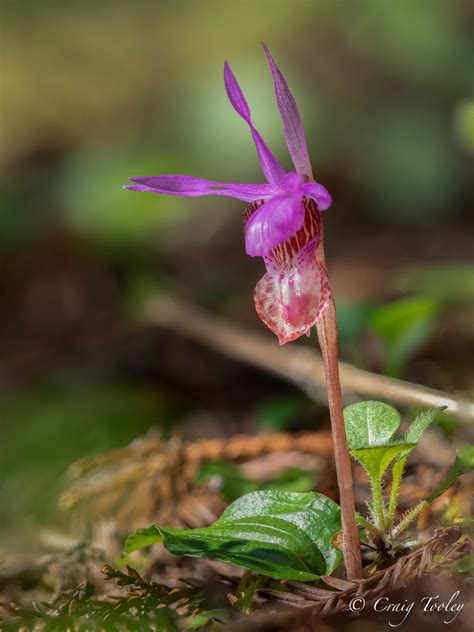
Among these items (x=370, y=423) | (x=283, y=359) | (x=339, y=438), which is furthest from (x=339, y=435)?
(x=283, y=359)

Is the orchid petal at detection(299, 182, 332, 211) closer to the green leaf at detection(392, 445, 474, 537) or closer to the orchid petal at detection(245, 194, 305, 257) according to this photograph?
the orchid petal at detection(245, 194, 305, 257)

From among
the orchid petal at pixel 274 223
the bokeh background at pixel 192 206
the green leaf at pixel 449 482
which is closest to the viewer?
the orchid petal at pixel 274 223

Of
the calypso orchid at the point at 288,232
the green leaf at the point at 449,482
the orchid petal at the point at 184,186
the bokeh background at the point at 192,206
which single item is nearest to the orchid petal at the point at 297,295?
the calypso orchid at the point at 288,232

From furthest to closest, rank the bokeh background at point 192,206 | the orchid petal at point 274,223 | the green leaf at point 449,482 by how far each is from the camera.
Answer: the bokeh background at point 192,206, the green leaf at point 449,482, the orchid petal at point 274,223

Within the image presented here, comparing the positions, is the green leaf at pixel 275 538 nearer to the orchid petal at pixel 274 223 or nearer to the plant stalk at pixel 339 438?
the plant stalk at pixel 339 438

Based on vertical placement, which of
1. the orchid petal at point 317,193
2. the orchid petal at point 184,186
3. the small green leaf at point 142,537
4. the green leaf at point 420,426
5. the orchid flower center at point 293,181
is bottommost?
the small green leaf at point 142,537

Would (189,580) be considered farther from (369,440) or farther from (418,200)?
(418,200)

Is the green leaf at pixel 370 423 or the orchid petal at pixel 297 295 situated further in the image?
the green leaf at pixel 370 423
